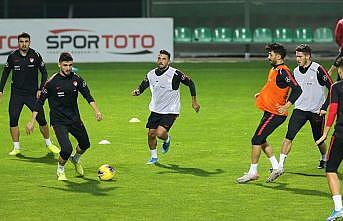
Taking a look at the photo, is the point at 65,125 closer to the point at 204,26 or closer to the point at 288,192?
the point at 288,192

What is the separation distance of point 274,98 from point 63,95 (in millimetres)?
3301

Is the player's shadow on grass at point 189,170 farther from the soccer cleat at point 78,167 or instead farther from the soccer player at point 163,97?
the soccer cleat at point 78,167

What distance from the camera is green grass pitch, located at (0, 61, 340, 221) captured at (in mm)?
13109

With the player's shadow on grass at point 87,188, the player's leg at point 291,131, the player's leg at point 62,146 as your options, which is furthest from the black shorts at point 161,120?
the player's leg at point 291,131

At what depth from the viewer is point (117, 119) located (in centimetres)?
2341

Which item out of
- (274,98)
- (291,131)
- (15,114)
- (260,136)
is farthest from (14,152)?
(274,98)

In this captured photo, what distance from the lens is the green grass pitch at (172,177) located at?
43.0 ft

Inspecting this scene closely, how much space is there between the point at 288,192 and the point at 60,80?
3957mm

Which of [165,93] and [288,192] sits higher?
[165,93]

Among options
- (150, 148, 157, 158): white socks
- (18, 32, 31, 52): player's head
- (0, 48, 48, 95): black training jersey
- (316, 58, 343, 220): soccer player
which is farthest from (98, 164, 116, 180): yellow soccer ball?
(316, 58, 343, 220): soccer player

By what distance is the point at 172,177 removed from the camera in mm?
15820

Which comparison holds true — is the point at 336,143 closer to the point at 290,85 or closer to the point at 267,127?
the point at 290,85

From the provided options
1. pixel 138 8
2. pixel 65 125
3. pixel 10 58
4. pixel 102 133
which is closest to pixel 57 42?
pixel 138 8

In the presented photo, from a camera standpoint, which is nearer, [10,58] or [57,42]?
[10,58]
